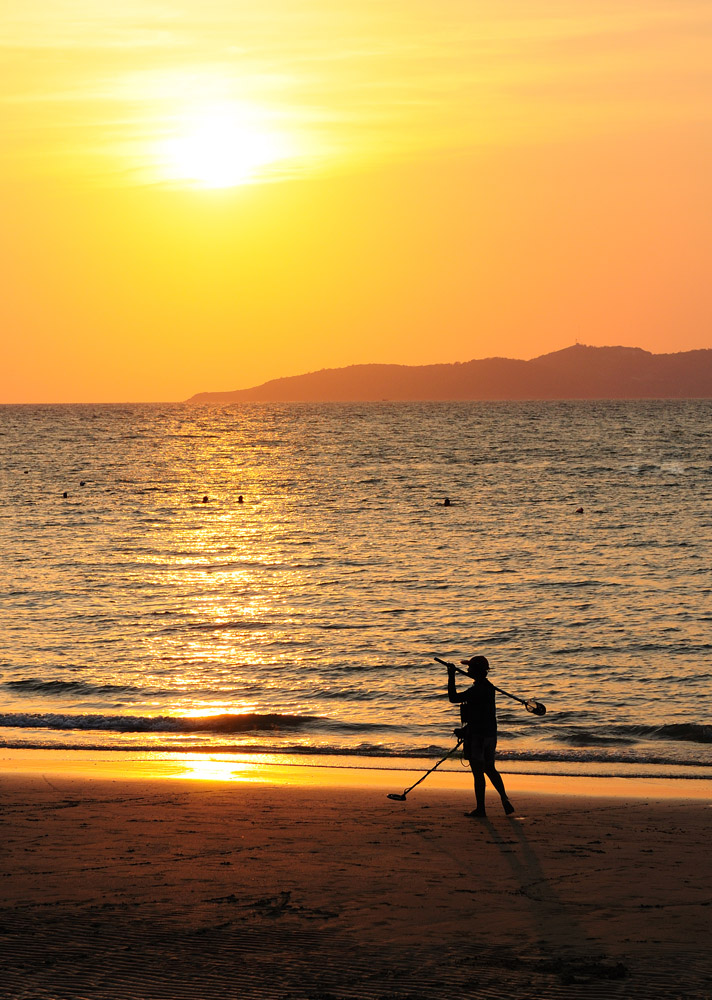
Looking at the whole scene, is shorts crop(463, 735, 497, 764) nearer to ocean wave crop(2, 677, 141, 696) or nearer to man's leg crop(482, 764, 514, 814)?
man's leg crop(482, 764, 514, 814)

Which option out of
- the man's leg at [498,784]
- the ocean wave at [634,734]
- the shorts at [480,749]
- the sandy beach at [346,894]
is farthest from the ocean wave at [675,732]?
the shorts at [480,749]

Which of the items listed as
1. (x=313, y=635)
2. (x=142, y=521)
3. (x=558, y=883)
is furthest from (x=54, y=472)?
(x=558, y=883)

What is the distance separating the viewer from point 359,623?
30.2 m

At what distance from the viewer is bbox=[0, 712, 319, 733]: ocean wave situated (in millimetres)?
20203

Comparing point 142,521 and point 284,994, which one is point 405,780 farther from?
point 142,521

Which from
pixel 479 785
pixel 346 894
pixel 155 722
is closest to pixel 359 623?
pixel 155 722

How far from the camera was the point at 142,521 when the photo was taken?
195 ft

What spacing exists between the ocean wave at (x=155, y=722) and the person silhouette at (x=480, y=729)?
7.37 m

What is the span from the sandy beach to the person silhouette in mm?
409

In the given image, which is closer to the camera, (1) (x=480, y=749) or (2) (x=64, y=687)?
(1) (x=480, y=749)

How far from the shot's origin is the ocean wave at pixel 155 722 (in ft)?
A: 66.3

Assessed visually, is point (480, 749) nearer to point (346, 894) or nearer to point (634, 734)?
point (346, 894)

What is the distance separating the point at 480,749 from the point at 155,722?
874 centimetres

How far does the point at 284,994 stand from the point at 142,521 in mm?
52325
